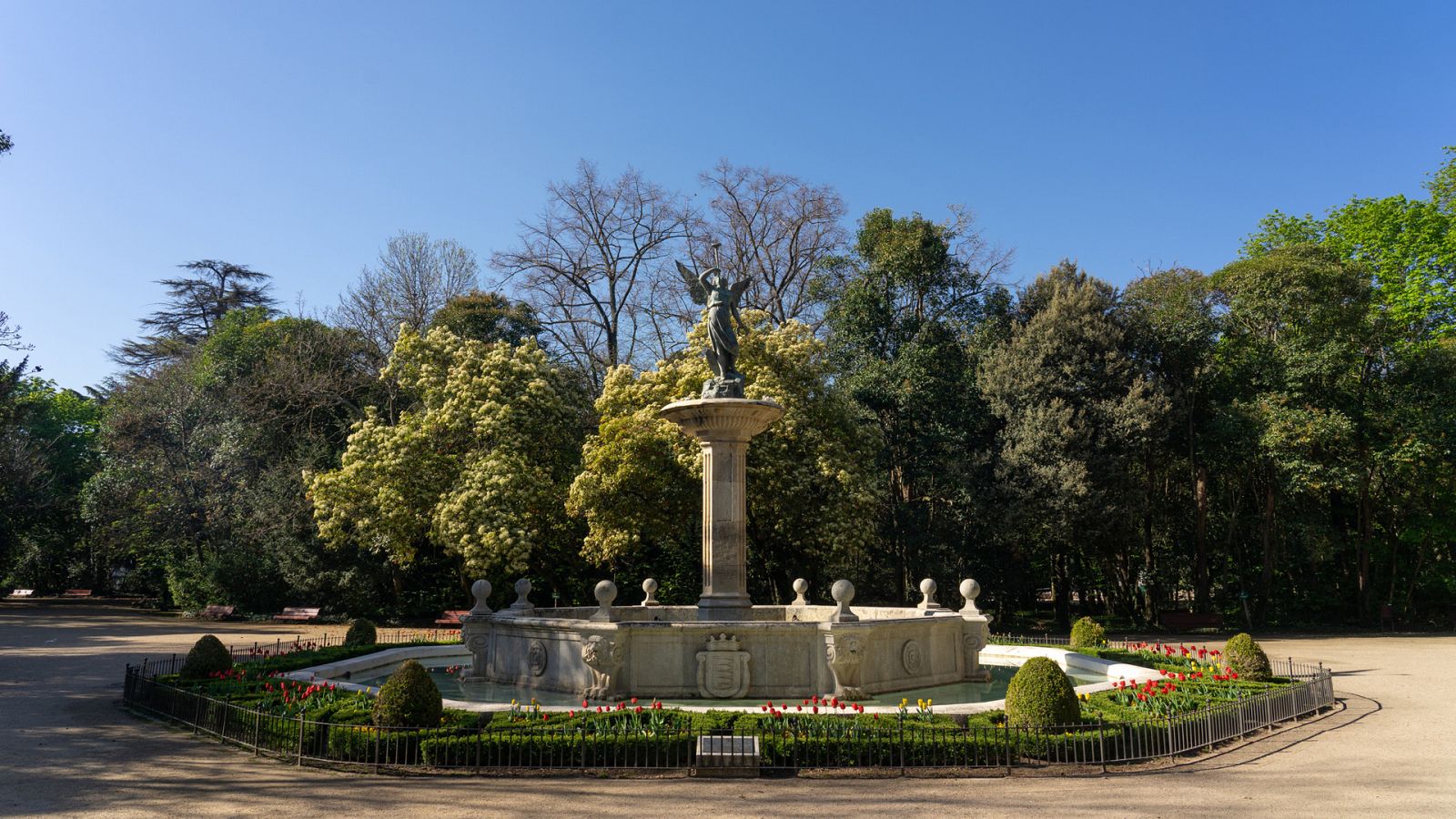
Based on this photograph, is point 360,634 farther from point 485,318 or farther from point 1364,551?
point 1364,551

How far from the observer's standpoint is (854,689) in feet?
45.9

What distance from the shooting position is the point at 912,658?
1530 centimetres

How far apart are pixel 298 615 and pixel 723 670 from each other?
2521 centimetres

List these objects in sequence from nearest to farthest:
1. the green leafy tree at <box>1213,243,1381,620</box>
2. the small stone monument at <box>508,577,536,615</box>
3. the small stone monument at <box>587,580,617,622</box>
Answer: the small stone monument at <box>587,580,617,622</box> < the small stone monument at <box>508,577,536,615</box> < the green leafy tree at <box>1213,243,1381,620</box>

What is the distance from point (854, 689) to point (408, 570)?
84.5ft

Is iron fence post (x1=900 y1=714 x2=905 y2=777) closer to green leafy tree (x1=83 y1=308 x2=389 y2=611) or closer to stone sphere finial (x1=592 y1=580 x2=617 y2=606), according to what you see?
stone sphere finial (x1=592 y1=580 x2=617 y2=606)

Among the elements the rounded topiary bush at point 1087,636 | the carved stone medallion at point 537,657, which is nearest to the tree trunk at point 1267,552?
the rounded topiary bush at point 1087,636

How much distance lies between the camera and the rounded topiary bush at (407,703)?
1123 centimetres

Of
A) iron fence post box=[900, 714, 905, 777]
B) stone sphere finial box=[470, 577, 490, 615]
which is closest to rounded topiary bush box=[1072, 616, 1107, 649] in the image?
iron fence post box=[900, 714, 905, 777]

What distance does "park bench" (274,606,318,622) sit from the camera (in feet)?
110

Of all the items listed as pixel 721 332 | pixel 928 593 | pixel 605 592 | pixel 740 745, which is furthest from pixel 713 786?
pixel 721 332

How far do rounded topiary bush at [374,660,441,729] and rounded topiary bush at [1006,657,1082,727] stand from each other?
7.13 metres

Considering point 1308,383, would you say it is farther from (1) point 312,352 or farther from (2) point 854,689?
(1) point 312,352

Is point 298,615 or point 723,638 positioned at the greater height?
point 723,638
